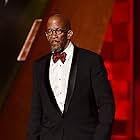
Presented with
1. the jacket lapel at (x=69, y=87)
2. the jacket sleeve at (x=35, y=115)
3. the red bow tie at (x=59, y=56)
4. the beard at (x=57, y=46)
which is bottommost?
the jacket sleeve at (x=35, y=115)

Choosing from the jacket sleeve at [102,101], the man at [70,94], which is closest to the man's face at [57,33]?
the man at [70,94]

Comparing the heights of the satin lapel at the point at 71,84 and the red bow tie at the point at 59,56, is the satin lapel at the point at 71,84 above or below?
below

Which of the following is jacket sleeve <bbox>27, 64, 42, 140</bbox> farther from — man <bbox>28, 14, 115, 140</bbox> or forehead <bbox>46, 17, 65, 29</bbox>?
forehead <bbox>46, 17, 65, 29</bbox>

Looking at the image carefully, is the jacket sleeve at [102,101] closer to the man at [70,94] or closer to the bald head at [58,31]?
the man at [70,94]

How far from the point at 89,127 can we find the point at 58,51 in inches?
10.9

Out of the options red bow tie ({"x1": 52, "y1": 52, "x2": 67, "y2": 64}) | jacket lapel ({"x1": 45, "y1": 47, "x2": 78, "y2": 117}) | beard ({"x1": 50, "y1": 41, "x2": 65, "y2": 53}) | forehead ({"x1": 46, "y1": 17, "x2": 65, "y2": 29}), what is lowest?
jacket lapel ({"x1": 45, "y1": 47, "x2": 78, "y2": 117})

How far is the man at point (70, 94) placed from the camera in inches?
55.9

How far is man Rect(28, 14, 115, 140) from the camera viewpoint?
55.9 inches

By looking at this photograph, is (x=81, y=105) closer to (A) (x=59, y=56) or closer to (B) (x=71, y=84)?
(B) (x=71, y=84)

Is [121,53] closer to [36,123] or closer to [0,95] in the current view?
[0,95]

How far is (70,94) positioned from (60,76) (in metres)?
0.08

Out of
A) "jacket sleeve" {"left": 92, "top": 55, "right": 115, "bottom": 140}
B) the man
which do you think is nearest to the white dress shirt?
the man

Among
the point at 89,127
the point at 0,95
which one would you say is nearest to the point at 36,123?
the point at 89,127

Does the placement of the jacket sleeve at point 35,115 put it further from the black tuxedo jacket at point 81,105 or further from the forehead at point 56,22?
the forehead at point 56,22
